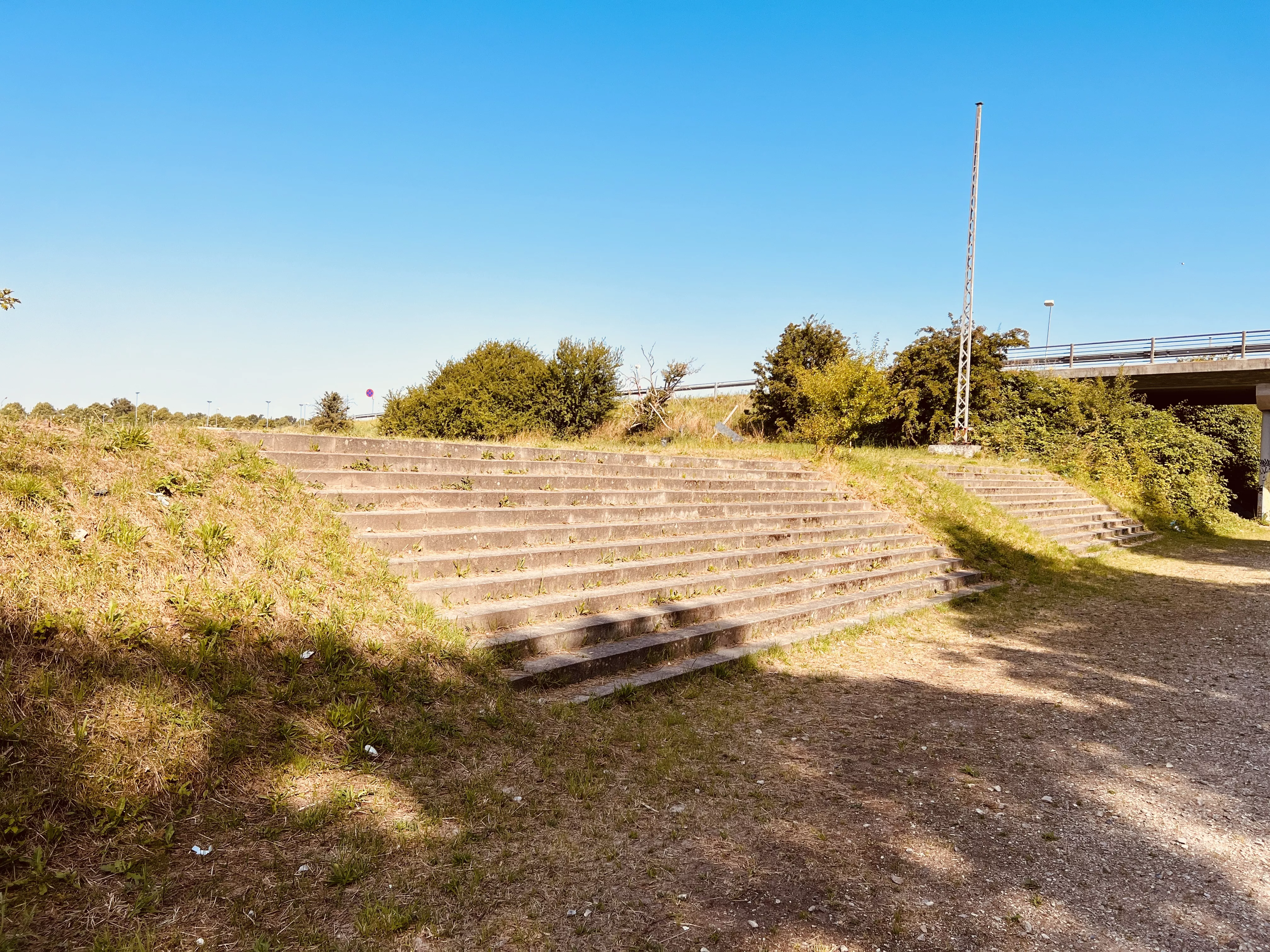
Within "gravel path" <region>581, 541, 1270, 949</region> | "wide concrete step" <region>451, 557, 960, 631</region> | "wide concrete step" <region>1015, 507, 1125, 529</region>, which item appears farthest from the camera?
"wide concrete step" <region>1015, 507, 1125, 529</region>

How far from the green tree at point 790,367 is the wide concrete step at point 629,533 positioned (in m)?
11.4

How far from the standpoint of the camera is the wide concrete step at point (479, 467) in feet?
20.7

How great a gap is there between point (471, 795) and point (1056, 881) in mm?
2529

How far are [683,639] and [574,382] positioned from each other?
1196cm

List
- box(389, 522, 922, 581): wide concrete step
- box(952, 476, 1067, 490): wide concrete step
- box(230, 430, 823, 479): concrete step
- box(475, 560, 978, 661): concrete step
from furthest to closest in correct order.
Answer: box(952, 476, 1067, 490): wide concrete step → box(230, 430, 823, 479): concrete step → box(389, 522, 922, 581): wide concrete step → box(475, 560, 978, 661): concrete step

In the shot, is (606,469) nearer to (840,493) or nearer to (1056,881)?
(840,493)

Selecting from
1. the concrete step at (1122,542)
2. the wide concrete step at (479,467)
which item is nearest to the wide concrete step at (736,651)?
the wide concrete step at (479,467)

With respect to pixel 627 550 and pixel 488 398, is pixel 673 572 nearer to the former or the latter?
pixel 627 550

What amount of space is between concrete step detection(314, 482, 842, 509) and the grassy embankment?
75 cm

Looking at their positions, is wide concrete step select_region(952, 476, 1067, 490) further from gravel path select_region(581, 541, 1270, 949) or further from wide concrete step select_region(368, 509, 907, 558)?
gravel path select_region(581, 541, 1270, 949)

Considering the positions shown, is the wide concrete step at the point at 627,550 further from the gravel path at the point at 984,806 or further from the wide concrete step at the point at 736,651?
the gravel path at the point at 984,806

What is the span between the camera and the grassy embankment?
263 centimetres

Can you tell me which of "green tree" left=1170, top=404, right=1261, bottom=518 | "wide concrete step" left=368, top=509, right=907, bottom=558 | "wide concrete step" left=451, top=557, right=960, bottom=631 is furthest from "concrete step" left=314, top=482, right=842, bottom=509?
"green tree" left=1170, top=404, right=1261, bottom=518

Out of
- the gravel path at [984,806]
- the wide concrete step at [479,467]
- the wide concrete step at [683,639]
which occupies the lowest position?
the gravel path at [984,806]
